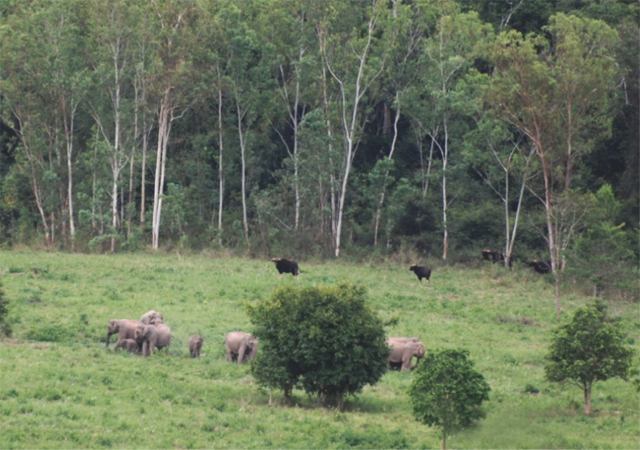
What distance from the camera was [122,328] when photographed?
24859mm

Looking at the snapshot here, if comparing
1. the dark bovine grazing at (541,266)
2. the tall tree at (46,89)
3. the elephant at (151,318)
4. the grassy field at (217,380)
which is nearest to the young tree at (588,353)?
the grassy field at (217,380)

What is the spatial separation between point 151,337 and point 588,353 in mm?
10389

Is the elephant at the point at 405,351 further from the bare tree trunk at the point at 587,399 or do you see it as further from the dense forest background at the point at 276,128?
the dense forest background at the point at 276,128

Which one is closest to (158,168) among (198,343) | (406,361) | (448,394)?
(198,343)

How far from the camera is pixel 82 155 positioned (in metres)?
50.4

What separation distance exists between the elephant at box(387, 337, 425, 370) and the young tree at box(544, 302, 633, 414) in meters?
3.96

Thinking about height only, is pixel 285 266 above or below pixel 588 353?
above

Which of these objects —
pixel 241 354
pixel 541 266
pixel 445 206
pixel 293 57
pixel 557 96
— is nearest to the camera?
pixel 241 354

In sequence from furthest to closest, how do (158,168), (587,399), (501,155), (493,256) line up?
(501,155) < (158,168) < (493,256) < (587,399)

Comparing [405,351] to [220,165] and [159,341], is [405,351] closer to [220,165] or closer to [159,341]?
[159,341]

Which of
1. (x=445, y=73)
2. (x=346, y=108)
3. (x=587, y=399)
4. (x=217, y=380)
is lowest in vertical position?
(x=217, y=380)

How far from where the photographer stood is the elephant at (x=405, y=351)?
24.6 m

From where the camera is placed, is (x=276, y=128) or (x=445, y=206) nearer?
(x=445, y=206)

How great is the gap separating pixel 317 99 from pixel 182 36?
26.5 feet
